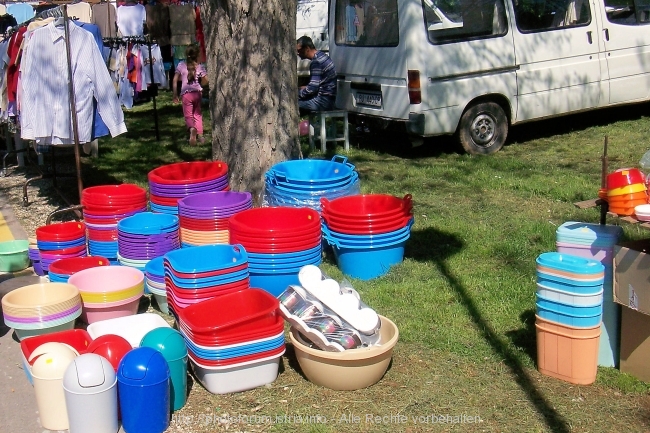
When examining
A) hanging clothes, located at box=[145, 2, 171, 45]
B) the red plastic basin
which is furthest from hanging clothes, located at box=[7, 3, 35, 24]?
the red plastic basin

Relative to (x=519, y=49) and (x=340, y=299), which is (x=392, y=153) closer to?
(x=519, y=49)

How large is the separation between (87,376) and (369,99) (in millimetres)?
6571

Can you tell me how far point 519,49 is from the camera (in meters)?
9.30

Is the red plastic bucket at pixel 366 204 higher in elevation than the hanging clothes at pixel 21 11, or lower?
lower

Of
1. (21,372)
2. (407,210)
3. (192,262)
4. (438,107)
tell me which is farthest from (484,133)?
(21,372)

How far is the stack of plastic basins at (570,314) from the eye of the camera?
3943 millimetres

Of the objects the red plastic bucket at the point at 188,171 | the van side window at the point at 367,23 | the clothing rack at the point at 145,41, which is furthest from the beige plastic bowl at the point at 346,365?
the clothing rack at the point at 145,41

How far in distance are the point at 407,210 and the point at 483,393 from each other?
1791 mm

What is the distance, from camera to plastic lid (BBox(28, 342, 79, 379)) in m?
3.86

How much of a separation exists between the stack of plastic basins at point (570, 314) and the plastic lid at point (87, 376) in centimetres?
224

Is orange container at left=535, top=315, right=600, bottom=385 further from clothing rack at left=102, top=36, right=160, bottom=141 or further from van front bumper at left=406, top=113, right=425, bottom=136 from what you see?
clothing rack at left=102, top=36, right=160, bottom=141

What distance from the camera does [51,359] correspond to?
3906 mm

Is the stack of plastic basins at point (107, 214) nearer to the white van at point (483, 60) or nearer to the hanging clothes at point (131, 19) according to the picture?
the white van at point (483, 60)

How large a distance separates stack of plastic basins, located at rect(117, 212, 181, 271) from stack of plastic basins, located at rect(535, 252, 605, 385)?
2709 millimetres
